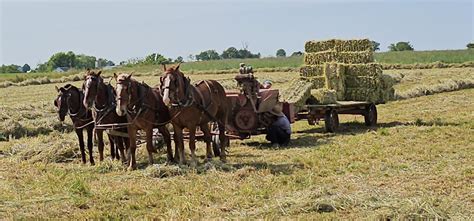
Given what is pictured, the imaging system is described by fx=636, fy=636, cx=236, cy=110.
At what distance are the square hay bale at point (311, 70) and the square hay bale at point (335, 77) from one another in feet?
2.40

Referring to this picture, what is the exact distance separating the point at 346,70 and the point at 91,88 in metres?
9.88

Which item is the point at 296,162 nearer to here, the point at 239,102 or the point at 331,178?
the point at 331,178

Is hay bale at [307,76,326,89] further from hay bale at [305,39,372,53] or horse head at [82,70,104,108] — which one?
horse head at [82,70,104,108]

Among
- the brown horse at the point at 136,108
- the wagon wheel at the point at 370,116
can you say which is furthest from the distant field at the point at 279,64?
the brown horse at the point at 136,108

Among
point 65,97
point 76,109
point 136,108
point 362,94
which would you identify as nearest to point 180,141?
point 136,108

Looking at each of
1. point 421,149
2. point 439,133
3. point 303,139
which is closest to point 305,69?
point 303,139

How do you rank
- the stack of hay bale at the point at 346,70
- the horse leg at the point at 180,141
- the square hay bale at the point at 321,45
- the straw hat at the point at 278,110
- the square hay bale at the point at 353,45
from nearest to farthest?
the horse leg at the point at 180,141 < the straw hat at the point at 278,110 < the stack of hay bale at the point at 346,70 < the square hay bale at the point at 353,45 < the square hay bale at the point at 321,45

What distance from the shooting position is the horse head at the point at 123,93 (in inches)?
422

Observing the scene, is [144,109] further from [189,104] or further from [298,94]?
[298,94]

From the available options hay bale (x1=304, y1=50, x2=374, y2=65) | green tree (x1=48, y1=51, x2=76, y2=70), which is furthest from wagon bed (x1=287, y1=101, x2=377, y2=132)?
green tree (x1=48, y1=51, x2=76, y2=70)

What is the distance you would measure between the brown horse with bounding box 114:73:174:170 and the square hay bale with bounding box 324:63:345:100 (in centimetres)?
812

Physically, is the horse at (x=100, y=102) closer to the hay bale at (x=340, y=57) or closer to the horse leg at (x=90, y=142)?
the horse leg at (x=90, y=142)

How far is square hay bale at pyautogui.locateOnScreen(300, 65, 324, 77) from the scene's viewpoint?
19.4m

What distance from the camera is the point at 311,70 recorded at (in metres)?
19.6
